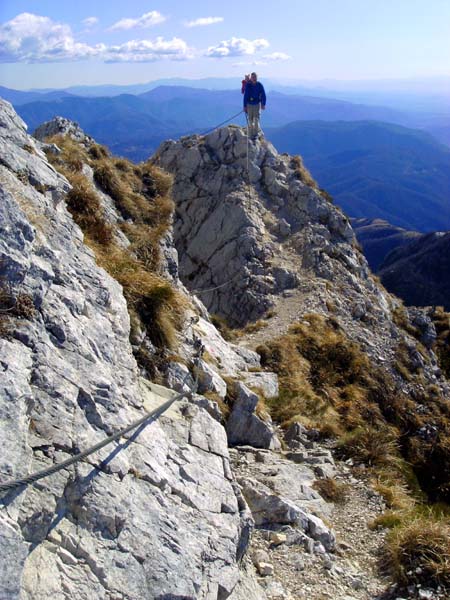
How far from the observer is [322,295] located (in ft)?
85.5

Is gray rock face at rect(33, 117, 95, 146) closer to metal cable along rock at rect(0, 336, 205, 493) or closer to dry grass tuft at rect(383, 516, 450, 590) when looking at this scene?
metal cable along rock at rect(0, 336, 205, 493)

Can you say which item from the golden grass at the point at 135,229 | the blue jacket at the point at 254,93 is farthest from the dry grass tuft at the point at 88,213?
the blue jacket at the point at 254,93

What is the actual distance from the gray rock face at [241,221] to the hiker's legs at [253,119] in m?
0.74

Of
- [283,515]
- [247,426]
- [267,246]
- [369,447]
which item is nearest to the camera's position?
[283,515]

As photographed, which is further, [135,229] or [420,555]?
[135,229]

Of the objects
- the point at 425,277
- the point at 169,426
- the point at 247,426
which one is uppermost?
the point at 169,426

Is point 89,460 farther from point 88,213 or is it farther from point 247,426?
point 88,213

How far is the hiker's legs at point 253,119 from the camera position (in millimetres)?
31483

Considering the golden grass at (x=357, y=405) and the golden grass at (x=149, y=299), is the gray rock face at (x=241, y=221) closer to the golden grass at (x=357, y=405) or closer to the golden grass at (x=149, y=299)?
the golden grass at (x=357, y=405)

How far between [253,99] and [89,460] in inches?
1116

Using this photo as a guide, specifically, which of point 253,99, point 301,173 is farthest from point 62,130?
point 301,173

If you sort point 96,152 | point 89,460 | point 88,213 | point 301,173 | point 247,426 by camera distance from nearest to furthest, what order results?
1. point 89,460
2. point 247,426
3. point 88,213
4. point 96,152
5. point 301,173

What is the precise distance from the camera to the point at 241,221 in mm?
29562

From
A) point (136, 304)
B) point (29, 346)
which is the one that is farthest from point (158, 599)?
point (136, 304)
